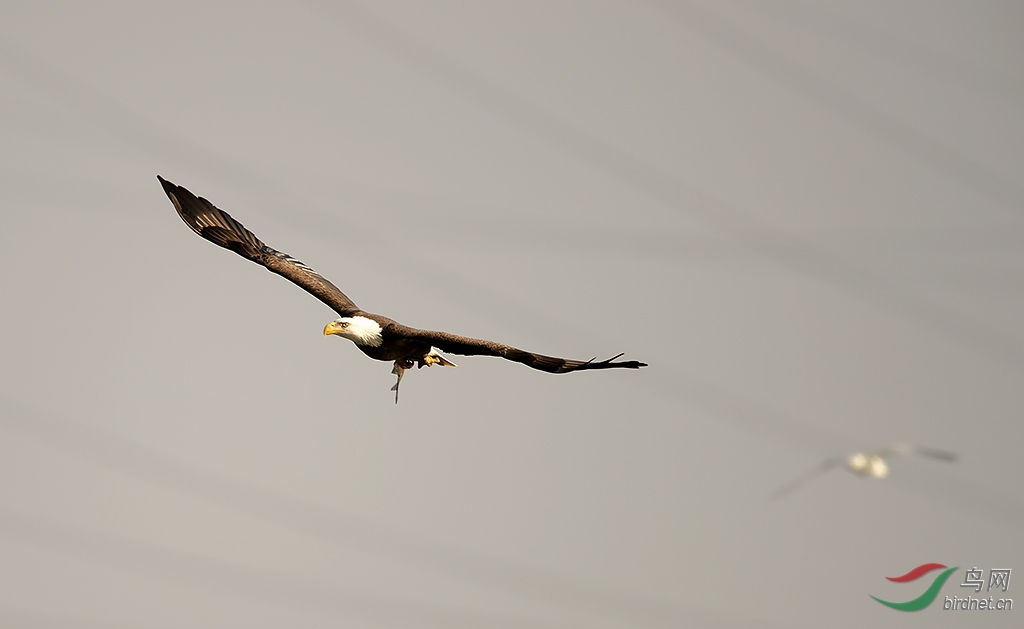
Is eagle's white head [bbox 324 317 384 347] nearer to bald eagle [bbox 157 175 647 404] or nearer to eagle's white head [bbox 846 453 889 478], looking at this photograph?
bald eagle [bbox 157 175 647 404]

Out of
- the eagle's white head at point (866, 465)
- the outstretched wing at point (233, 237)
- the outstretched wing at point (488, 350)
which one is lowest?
the outstretched wing at point (488, 350)

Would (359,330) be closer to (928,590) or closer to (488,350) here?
(488,350)

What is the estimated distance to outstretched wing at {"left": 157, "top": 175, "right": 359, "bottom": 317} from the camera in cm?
2606

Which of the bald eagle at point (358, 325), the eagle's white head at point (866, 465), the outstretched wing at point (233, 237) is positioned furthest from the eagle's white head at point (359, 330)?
the eagle's white head at point (866, 465)

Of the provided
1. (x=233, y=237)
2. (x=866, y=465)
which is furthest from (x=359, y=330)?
(x=866, y=465)

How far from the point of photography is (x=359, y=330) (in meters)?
22.5

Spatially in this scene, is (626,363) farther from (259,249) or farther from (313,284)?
(259,249)

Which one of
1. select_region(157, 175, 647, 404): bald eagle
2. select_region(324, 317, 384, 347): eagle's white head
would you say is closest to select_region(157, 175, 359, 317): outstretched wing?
select_region(157, 175, 647, 404): bald eagle

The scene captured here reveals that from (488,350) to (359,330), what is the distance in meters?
2.89

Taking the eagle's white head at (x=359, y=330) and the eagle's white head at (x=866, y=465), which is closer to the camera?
the eagle's white head at (x=359, y=330)

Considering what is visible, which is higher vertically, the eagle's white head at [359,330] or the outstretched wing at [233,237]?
the outstretched wing at [233,237]

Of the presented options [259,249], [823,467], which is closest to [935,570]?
[823,467]

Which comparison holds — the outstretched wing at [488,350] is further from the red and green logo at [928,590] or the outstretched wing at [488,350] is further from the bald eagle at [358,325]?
the red and green logo at [928,590]

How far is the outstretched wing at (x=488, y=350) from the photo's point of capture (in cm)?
2019
